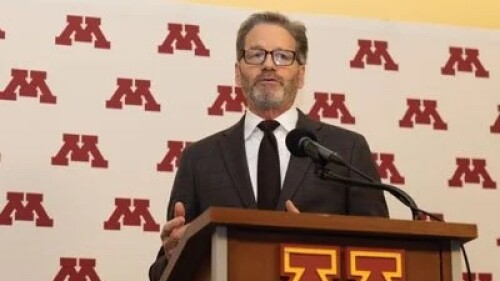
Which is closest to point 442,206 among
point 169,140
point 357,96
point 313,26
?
point 357,96

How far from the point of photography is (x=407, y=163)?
376 cm

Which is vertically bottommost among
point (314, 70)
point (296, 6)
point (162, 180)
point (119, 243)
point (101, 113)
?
point (119, 243)

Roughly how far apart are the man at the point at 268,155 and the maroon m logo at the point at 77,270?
2.54ft

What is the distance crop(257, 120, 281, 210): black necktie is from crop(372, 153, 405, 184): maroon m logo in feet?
3.39

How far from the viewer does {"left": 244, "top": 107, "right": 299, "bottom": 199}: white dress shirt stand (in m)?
2.71

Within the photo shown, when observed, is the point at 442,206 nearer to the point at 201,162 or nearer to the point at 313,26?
the point at 313,26

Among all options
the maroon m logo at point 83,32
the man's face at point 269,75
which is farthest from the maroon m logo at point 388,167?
the maroon m logo at point 83,32

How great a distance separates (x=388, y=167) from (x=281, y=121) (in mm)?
1027

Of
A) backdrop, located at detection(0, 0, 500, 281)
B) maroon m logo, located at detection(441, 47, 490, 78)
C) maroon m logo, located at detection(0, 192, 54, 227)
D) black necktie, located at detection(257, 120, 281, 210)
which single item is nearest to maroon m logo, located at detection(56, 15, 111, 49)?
backdrop, located at detection(0, 0, 500, 281)

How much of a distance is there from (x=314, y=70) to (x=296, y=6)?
0.32 meters

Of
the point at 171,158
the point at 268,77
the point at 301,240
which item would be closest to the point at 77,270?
the point at 171,158

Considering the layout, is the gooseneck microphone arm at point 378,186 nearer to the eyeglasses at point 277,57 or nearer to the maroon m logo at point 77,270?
the eyeglasses at point 277,57

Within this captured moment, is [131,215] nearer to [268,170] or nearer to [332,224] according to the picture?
[268,170]

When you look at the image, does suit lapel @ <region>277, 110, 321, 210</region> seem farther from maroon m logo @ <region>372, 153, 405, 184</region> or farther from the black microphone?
maroon m logo @ <region>372, 153, 405, 184</region>
